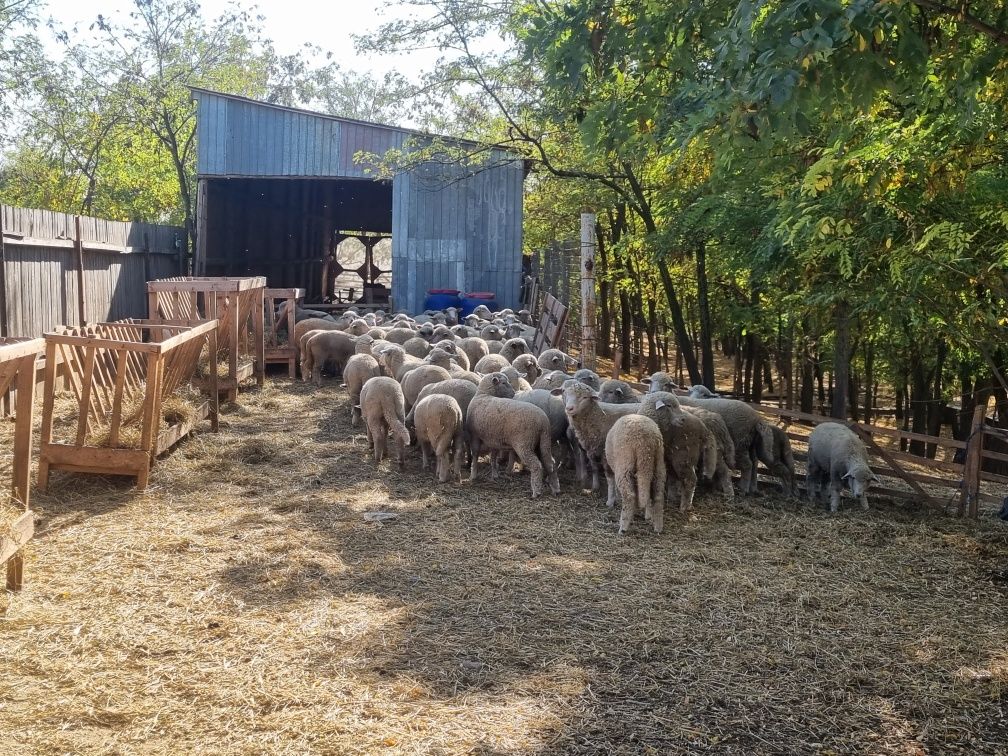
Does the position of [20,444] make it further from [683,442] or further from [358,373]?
[358,373]

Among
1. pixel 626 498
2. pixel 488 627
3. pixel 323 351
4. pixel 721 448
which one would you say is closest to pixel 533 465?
pixel 626 498

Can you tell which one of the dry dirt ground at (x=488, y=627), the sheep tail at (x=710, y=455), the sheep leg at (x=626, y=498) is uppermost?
the sheep tail at (x=710, y=455)

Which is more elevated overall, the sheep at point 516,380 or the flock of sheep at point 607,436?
the sheep at point 516,380

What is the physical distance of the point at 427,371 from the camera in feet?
37.3

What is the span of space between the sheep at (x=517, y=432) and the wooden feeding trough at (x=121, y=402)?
10.0 ft

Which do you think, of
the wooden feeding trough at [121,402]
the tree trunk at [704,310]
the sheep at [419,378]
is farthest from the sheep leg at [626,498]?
the tree trunk at [704,310]

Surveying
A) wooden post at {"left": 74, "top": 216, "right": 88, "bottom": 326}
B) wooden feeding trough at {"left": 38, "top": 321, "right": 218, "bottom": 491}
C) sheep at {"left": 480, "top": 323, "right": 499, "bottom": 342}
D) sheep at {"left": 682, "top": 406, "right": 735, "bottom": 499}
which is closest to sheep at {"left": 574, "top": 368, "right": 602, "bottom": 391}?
sheep at {"left": 682, "top": 406, "right": 735, "bottom": 499}

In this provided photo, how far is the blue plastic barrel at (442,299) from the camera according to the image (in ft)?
69.6

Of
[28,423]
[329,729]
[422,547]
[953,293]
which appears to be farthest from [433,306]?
[329,729]

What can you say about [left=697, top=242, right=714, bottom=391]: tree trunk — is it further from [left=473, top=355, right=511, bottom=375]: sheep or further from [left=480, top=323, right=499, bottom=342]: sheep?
[left=473, top=355, right=511, bottom=375]: sheep

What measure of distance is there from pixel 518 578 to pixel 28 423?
3.33m

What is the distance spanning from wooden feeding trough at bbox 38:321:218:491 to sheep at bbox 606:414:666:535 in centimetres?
406

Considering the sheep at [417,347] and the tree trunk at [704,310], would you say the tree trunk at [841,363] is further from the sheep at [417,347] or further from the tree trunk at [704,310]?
the sheep at [417,347]

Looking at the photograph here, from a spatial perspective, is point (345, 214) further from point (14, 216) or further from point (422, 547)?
point (422, 547)
